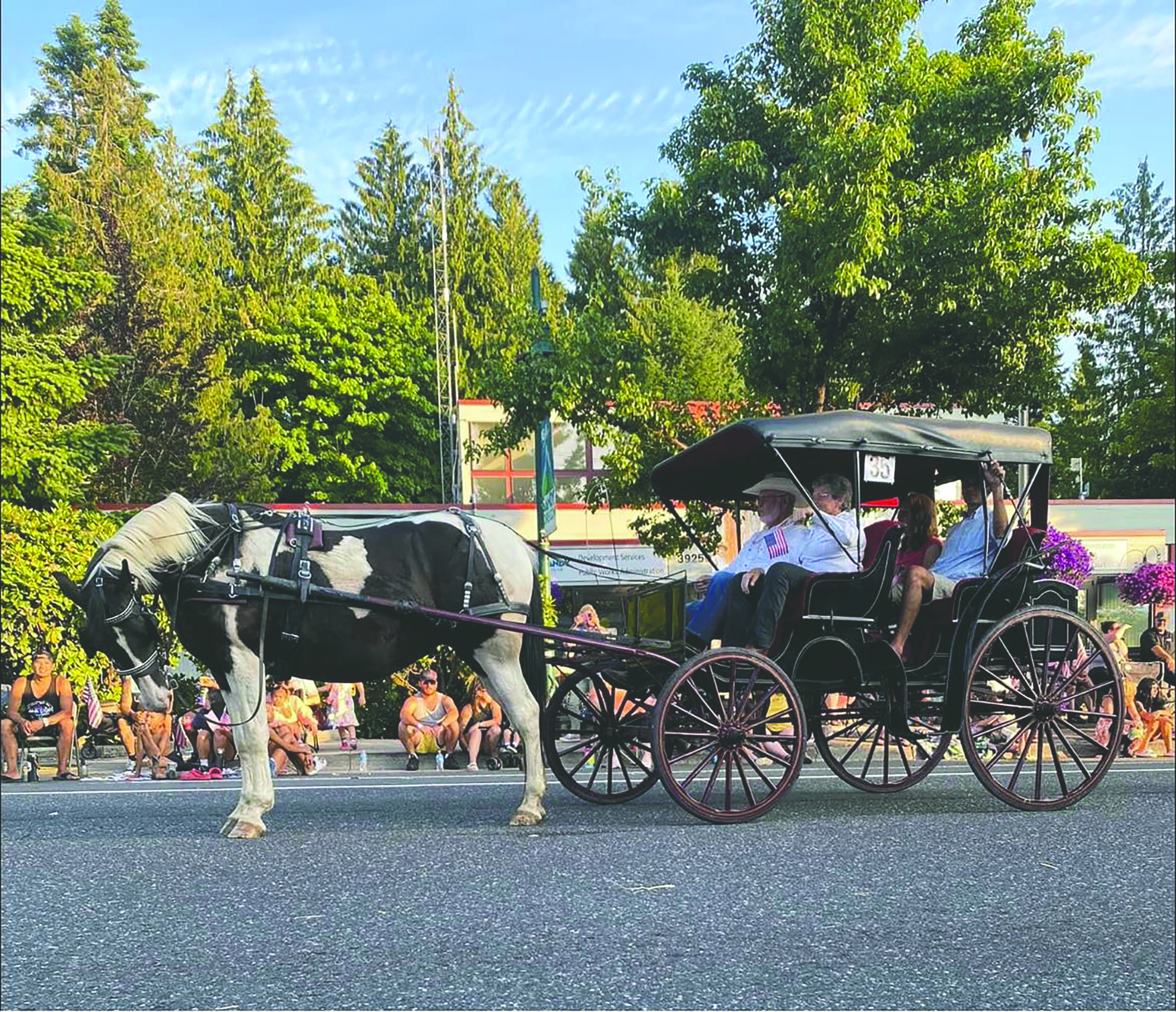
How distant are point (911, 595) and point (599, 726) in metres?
2.28

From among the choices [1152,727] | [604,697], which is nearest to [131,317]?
[604,697]

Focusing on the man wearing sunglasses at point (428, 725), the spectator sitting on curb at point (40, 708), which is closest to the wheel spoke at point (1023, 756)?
the man wearing sunglasses at point (428, 725)

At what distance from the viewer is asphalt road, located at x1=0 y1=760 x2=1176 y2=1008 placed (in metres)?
7.87

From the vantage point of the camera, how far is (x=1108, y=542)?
3.11m

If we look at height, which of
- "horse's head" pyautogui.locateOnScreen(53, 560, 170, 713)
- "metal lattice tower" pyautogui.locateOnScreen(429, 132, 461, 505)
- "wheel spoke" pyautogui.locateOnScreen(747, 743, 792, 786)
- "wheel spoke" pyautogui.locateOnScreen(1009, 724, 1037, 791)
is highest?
"metal lattice tower" pyautogui.locateOnScreen(429, 132, 461, 505)

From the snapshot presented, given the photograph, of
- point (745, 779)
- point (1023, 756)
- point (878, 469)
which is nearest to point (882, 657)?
point (1023, 756)

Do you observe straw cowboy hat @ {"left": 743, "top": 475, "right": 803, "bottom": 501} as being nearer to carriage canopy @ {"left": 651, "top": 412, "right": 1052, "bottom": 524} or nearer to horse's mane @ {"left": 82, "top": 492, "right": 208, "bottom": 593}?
carriage canopy @ {"left": 651, "top": 412, "right": 1052, "bottom": 524}

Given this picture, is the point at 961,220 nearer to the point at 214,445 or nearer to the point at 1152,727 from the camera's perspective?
the point at 214,445

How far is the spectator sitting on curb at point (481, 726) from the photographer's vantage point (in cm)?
347

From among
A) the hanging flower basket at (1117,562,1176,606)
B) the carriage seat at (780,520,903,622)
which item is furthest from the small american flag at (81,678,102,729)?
the hanging flower basket at (1117,562,1176,606)

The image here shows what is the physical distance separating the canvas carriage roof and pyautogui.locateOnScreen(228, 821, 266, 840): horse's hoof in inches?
50.7

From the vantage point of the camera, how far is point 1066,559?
264 cm

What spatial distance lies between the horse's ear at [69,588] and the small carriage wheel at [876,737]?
1761 mm

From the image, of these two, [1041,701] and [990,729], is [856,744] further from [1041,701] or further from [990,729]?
[1041,701]
